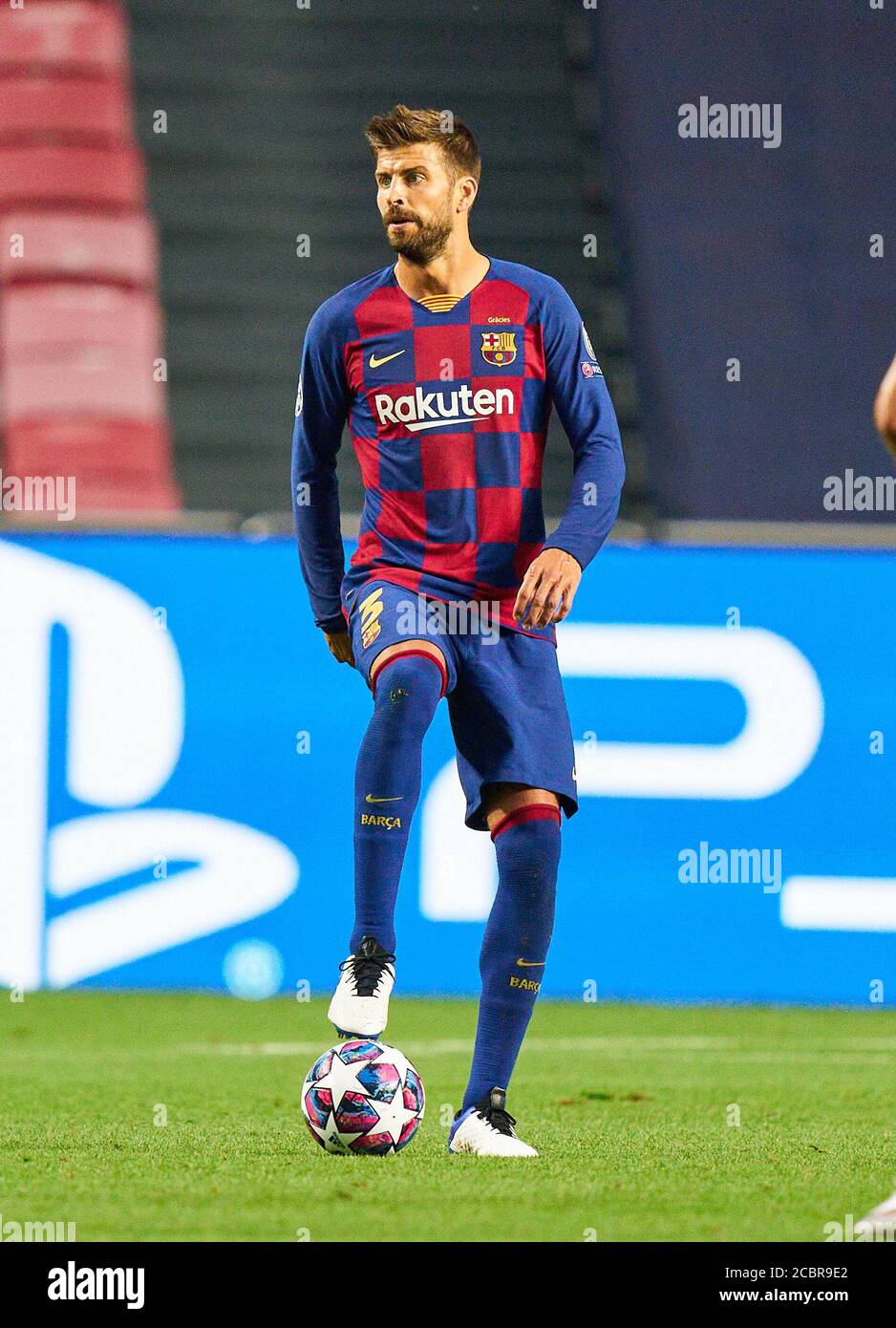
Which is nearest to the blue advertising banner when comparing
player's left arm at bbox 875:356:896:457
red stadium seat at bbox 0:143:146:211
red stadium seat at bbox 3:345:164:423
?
red stadium seat at bbox 3:345:164:423

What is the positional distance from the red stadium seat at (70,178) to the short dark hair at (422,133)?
6.42 m

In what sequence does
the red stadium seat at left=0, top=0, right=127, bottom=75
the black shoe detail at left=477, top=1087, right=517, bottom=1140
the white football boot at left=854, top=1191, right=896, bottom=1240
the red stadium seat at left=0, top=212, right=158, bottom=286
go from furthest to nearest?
the red stadium seat at left=0, top=0, right=127, bottom=75, the red stadium seat at left=0, top=212, right=158, bottom=286, the black shoe detail at left=477, top=1087, right=517, bottom=1140, the white football boot at left=854, top=1191, right=896, bottom=1240

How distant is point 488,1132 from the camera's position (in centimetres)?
392

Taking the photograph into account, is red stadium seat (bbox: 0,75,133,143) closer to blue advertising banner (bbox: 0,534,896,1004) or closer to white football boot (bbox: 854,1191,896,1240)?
blue advertising banner (bbox: 0,534,896,1004)

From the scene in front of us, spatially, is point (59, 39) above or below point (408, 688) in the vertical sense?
above

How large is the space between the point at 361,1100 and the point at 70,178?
24.5 feet

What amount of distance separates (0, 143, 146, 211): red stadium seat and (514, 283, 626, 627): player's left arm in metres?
6.49

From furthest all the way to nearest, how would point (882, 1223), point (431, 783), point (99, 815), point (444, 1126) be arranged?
1. point (431, 783)
2. point (99, 815)
3. point (444, 1126)
4. point (882, 1223)

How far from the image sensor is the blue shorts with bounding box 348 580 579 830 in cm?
401

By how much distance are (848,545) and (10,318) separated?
4556mm

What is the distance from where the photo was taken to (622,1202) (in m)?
3.33

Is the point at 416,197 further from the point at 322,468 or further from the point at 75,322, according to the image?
the point at 75,322

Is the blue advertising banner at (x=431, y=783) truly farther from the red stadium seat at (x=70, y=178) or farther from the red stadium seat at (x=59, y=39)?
the red stadium seat at (x=59, y=39)

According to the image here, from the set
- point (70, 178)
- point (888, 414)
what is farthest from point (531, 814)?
point (70, 178)
